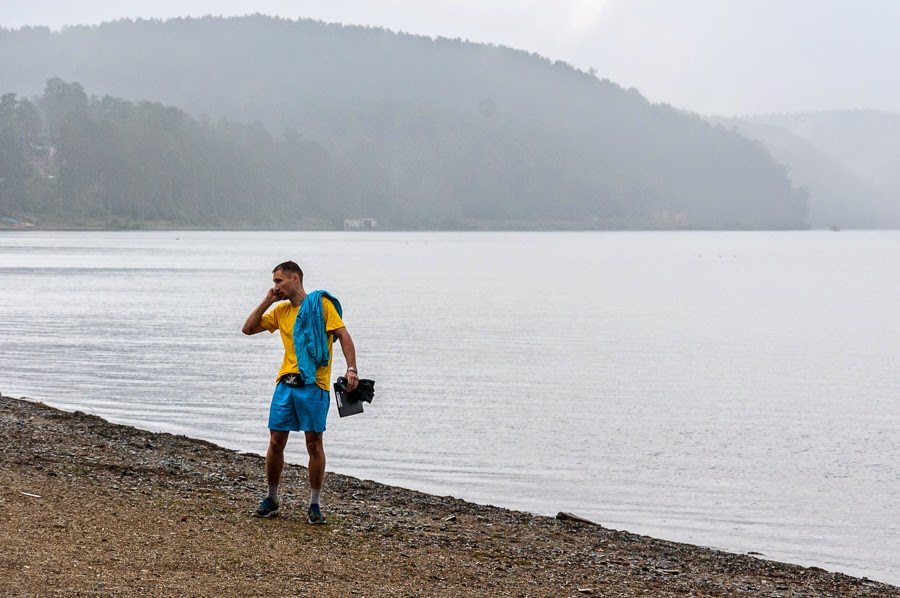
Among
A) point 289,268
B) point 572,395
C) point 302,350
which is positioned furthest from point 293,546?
point 572,395

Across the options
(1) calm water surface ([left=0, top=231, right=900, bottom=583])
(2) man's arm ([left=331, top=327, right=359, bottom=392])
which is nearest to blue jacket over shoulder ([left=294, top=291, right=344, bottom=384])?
(2) man's arm ([left=331, top=327, right=359, bottom=392])

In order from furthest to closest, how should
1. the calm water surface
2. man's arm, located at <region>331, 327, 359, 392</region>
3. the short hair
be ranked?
the calm water surface, the short hair, man's arm, located at <region>331, 327, 359, 392</region>

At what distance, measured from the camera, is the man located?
8.43 m

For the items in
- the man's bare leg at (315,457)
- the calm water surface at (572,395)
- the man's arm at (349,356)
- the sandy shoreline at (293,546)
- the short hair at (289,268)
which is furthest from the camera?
the calm water surface at (572,395)

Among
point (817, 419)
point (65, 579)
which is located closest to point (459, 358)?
point (817, 419)

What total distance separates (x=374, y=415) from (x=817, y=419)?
775 centimetres

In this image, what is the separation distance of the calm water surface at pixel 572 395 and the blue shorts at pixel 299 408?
15.1ft

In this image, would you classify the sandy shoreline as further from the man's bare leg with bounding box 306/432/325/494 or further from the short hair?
the short hair

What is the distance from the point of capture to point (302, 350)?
8.44 meters

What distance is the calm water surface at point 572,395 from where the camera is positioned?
13383 mm

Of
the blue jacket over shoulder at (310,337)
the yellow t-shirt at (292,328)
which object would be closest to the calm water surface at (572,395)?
the yellow t-shirt at (292,328)

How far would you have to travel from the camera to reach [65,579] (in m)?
6.77

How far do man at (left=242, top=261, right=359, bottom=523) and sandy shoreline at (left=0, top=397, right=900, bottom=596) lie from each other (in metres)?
0.85

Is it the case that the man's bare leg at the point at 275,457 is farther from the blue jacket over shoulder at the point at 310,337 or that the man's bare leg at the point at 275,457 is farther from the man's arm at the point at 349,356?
the man's arm at the point at 349,356
